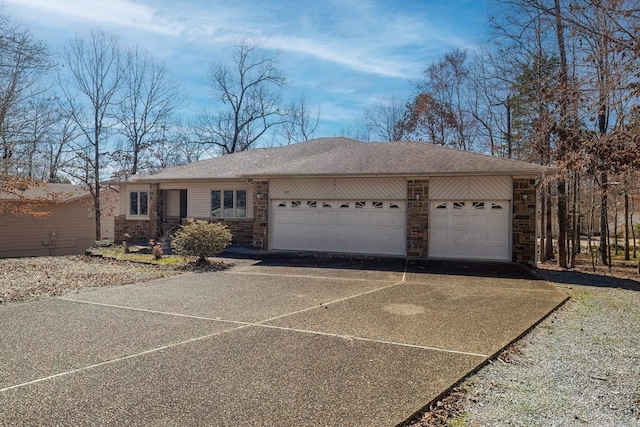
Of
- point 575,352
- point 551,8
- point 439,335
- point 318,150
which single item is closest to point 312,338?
point 439,335

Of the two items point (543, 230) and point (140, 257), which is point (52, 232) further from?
point (543, 230)

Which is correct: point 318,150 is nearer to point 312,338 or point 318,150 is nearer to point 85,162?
point 85,162

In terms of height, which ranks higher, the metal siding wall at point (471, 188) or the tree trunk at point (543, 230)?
the metal siding wall at point (471, 188)

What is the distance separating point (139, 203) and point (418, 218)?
1217 centimetres

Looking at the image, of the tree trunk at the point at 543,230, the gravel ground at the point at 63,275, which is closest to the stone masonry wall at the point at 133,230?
the gravel ground at the point at 63,275

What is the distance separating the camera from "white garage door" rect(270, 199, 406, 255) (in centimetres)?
1317

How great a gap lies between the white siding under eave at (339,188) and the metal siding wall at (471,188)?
978 millimetres

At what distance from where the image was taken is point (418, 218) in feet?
41.8

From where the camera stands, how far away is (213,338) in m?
5.30

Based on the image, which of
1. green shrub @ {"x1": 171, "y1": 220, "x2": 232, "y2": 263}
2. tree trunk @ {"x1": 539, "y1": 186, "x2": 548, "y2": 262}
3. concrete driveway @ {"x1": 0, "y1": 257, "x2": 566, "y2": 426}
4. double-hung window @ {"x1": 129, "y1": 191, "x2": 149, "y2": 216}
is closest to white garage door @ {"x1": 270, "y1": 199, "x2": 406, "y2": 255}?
green shrub @ {"x1": 171, "y1": 220, "x2": 232, "y2": 263}

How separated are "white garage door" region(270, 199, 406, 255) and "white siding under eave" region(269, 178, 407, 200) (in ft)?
0.59

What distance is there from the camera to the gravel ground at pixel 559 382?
3.35 m

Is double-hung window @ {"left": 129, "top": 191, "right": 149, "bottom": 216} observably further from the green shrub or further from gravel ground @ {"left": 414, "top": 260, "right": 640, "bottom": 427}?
gravel ground @ {"left": 414, "top": 260, "right": 640, "bottom": 427}

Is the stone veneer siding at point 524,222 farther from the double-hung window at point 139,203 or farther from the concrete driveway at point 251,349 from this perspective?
the double-hung window at point 139,203
